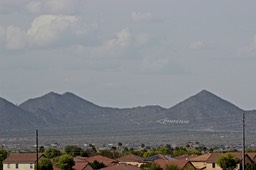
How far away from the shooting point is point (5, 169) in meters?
85.7

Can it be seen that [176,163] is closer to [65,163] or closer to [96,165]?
[96,165]

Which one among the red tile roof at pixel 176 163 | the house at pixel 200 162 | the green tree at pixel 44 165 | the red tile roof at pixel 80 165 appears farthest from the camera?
the house at pixel 200 162

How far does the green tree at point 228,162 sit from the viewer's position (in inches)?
3310

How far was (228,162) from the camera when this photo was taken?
84812 mm

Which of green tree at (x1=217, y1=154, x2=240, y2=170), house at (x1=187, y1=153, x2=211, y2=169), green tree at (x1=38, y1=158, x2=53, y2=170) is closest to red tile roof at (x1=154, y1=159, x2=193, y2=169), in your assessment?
green tree at (x1=217, y1=154, x2=240, y2=170)

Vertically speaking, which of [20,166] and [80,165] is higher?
[80,165]

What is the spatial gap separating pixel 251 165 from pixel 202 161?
14702 millimetres

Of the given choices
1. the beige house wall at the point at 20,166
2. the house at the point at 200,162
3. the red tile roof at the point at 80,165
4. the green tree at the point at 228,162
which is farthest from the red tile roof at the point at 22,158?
the green tree at the point at 228,162

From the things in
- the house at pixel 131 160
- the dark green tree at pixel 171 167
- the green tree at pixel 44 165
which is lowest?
the house at pixel 131 160

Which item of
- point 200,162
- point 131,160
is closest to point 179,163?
point 200,162

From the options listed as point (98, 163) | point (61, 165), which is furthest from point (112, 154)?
point (61, 165)

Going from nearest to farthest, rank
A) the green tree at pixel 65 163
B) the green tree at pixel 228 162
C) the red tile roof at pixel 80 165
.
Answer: the green tree at pixel 65 163 → the red tile roof at pixel 80 165 → the green tree at pixel 228 162

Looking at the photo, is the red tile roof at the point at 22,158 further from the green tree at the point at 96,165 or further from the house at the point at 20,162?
the green tree at the point at 96,165

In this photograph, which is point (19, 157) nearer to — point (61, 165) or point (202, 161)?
point (61, 165)
